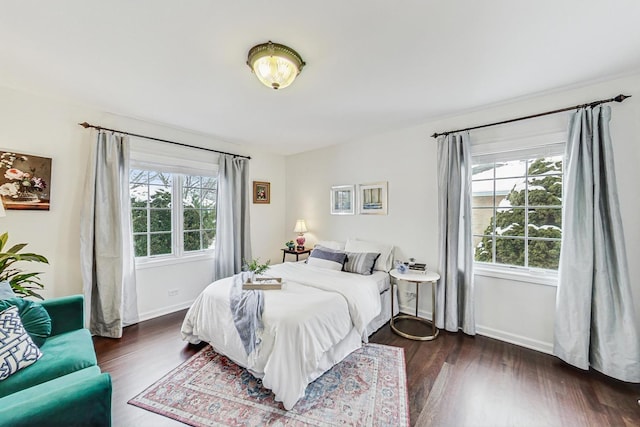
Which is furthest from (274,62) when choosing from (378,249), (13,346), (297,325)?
(378,249)

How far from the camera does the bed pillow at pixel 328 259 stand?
3281 millimetres

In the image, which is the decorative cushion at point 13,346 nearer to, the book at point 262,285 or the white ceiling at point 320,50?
the book at point 262,285

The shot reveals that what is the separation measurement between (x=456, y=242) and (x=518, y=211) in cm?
69

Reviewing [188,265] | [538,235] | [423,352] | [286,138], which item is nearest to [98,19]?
[286,138]

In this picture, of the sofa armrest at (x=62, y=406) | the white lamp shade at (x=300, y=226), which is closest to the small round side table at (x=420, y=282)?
the white lamp shade at (x=300, y=226)

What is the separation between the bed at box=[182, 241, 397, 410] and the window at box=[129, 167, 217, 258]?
4.53ft

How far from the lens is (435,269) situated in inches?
123

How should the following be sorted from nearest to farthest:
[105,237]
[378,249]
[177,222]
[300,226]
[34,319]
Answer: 1. [34,319]
2. [105,237]
3. [378,249]
4. [177,222]
5. [300,226]

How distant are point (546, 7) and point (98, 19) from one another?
2.54 metres

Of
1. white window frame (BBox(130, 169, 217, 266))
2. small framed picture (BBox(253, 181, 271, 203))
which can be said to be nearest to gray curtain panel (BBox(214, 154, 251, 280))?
small framed picture (BBox(253, 181, 271, 203))

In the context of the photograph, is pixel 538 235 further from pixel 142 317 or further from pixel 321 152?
pixel 142 317

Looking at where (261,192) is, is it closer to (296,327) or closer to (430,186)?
(430,186)

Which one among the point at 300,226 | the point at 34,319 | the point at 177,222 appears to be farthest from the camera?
the point at 300,226

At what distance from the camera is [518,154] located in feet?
8.76
